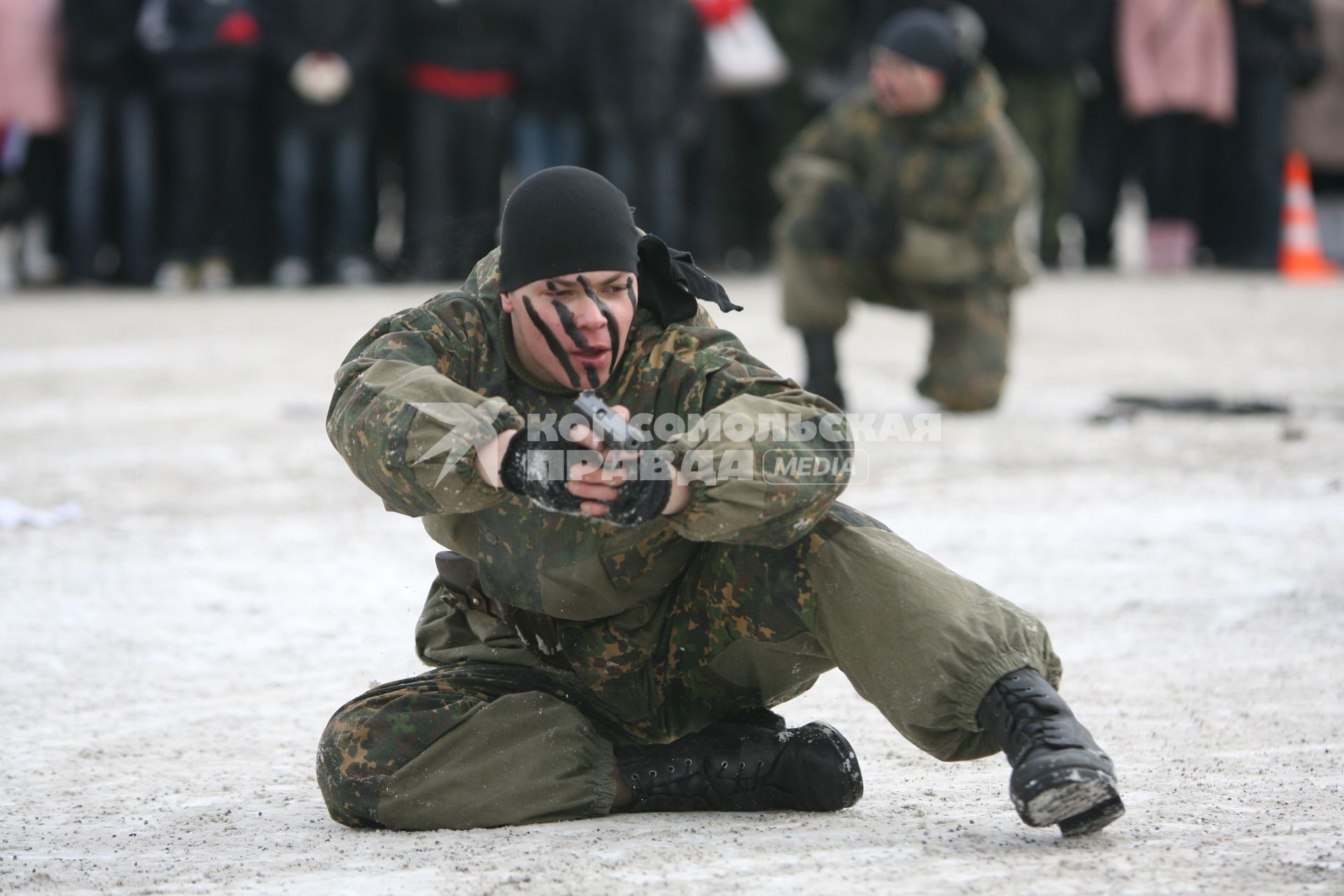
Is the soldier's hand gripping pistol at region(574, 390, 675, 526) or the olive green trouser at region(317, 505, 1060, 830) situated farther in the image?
the olive green trouser at region(317, 505, 1060, 830)

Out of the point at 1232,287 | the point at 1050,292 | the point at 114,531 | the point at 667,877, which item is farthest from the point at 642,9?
the point at 667,877

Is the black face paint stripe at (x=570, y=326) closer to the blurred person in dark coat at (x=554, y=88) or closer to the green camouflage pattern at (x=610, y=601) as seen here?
the green camouflage pattern at (x=610, y=601)

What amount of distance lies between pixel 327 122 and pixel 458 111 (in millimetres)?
723

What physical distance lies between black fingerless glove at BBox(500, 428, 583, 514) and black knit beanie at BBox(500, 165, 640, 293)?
343 mm

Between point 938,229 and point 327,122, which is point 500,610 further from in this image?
point 327,122

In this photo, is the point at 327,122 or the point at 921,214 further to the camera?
the point at 327,122

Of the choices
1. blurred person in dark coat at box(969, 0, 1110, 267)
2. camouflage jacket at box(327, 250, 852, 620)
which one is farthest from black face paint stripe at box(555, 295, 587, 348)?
blurred person in dark coat at box(969, 0, 1110, 267)

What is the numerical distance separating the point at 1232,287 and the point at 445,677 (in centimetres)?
871

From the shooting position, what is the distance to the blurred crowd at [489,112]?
403 inches

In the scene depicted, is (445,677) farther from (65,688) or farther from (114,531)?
(114,531)

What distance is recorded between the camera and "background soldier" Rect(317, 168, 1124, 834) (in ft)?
8.08

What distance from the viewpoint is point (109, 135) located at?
420 inches

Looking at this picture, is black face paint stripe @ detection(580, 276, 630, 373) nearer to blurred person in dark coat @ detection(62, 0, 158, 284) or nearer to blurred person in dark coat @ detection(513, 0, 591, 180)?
blurred person in dark coat @ detection(513, 0, 591, 180)

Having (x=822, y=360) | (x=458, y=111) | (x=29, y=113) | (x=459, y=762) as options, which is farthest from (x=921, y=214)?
(x=29, y=113)
